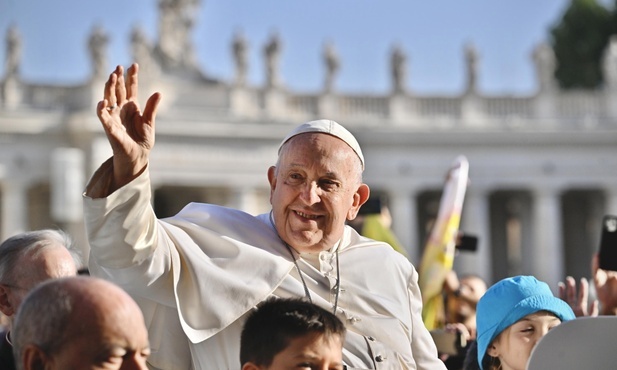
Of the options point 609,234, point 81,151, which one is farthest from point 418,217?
point 609,234

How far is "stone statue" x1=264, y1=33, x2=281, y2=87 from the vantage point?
36250mm

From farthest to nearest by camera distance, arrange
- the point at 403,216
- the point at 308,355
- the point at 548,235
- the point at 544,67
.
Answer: the point at 544,67
the point at 548,235
the point at 403,216
the point at 308,355

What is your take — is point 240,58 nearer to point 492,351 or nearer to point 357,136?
point 357,136

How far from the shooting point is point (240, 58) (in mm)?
36562

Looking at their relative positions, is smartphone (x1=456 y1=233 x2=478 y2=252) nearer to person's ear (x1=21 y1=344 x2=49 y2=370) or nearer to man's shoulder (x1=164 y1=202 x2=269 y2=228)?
man's shoulder (x1=164 y1=202 x2=269 y2=228)

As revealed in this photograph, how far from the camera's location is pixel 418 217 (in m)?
40.9

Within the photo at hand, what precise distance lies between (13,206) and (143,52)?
656 centimetres

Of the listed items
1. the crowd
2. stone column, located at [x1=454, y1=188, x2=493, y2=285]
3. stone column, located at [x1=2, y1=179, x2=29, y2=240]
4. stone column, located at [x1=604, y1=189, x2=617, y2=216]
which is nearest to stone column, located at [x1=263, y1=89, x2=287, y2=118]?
stone column, located at [x1=454, y1=188, x2=493, y2=285]

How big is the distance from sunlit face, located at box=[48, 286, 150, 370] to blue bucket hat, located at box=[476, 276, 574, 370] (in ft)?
7.99

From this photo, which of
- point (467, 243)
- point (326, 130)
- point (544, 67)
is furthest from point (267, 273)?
point (544, 67)

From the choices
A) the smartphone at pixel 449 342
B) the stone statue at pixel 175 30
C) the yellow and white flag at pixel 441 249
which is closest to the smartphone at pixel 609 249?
the smartphone at pixel 449 342

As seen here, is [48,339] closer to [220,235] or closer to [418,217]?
[220,235]

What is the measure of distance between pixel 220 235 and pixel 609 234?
2.23 m

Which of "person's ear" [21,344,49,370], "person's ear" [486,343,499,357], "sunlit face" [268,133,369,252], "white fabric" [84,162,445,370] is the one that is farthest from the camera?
"person's ear" [486,343,499,357]
